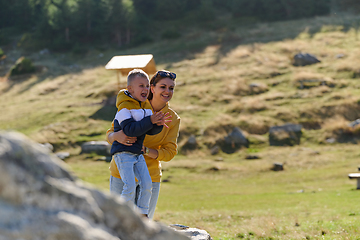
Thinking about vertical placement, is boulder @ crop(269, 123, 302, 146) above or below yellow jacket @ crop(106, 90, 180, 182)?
below

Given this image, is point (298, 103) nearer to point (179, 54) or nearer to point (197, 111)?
point (197, 111)

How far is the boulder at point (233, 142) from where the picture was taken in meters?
26.8

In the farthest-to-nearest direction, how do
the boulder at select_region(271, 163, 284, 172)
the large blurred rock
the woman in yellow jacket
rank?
the boulder at select_region(271, 163, 284, 172), the woman in yellow jacket, the large blurred rock

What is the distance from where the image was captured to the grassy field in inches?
500

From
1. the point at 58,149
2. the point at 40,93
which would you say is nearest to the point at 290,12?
the point at 40,93

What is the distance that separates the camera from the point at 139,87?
14.4ft

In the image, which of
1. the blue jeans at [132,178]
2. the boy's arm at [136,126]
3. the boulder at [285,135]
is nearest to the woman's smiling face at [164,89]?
the boy's arm at [136,126]

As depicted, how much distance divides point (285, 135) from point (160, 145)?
24275 mm

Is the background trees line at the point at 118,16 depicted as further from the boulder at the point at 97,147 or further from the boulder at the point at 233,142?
the boulder at the point at 233,142

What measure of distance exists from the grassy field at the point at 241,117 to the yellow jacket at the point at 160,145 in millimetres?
4399

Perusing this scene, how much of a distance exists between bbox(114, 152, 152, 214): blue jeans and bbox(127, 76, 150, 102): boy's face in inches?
29.8

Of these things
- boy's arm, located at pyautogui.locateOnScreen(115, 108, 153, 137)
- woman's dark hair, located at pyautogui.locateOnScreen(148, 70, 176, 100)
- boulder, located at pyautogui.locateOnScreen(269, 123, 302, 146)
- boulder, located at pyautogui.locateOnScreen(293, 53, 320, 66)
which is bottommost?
boulder, located at pyautogui.locateOnScreen(269, 123, 302, 146)

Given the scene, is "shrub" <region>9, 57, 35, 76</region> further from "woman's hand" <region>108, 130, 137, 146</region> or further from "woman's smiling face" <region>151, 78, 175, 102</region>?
"woman's hand" <region>108, 130, 137, 146</region>

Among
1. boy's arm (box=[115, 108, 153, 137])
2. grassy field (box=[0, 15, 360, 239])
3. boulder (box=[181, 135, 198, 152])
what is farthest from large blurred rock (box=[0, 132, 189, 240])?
boulder (box=[181, 135, 198, 152])
